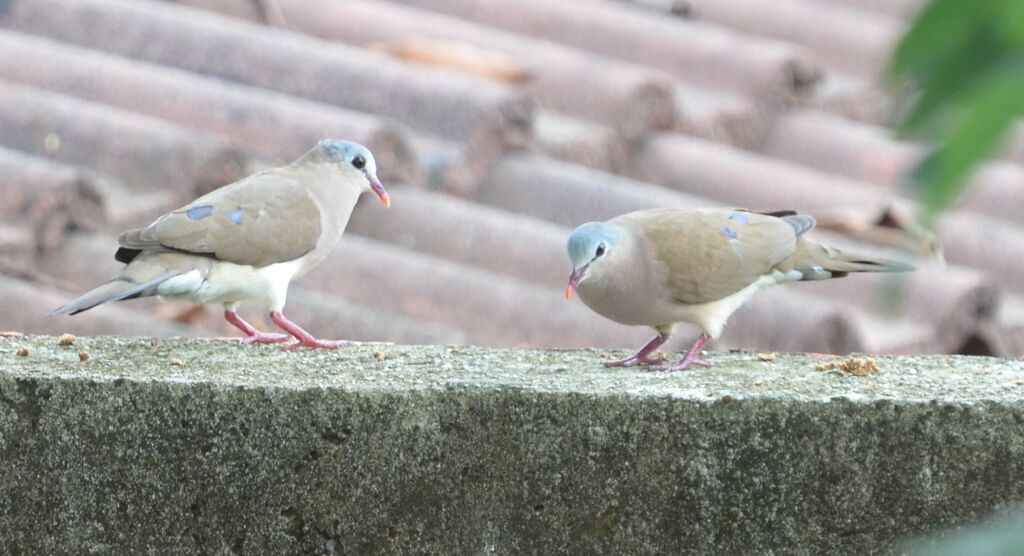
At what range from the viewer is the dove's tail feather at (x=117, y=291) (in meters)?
2.81

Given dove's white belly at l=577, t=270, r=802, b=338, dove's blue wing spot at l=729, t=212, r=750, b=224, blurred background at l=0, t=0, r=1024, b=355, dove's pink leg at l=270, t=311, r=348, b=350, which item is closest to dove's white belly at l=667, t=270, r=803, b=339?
dove's white belly at l=577, t=270, r=802, b=338

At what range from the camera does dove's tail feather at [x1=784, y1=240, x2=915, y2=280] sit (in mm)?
3143

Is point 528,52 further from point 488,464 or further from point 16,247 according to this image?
point 488,464

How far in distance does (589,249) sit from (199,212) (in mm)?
865

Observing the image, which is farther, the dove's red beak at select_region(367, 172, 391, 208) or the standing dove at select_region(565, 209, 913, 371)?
the dove's red beak at select_region(367, 172, 391, 208)

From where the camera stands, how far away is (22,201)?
3691 mm

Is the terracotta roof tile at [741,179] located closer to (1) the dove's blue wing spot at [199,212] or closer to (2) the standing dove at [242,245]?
(2) the standing dove at [242,245]

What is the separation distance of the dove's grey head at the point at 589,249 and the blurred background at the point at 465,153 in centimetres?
65

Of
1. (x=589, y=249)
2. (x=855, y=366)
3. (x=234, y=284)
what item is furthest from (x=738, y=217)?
(x=234, y=284)

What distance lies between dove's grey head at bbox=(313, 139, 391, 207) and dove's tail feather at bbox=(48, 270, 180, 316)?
A: 60 cm

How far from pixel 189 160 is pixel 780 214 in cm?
169

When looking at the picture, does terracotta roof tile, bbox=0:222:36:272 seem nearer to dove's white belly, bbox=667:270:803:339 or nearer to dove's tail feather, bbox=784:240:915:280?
dove's white belly, bbox=667:270:803:339

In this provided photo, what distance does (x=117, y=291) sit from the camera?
115 inches

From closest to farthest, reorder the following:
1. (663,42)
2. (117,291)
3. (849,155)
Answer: (117,291) → (849,155) → (663,42)
